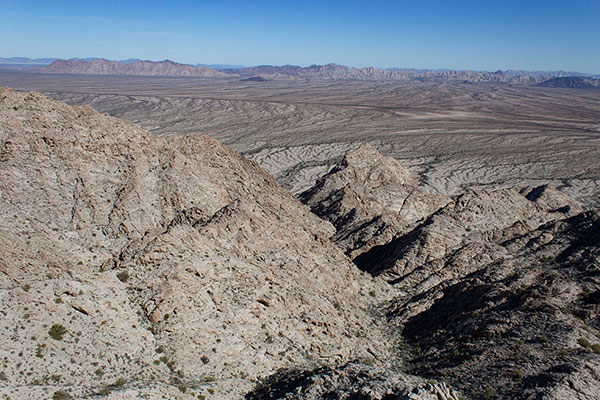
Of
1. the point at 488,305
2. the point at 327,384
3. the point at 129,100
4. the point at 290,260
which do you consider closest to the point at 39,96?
the point at 290,260

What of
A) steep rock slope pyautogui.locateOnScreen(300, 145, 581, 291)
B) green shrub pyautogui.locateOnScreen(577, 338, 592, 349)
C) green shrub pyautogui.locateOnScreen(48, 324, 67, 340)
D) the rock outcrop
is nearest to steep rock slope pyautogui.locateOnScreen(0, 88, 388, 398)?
green shrub pyautogui.locateOnScreen(48, 324, 67, 340)

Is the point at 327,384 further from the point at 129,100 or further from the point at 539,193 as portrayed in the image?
the point at 129,100

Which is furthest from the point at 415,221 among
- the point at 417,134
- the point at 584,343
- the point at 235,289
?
the point at 417,134

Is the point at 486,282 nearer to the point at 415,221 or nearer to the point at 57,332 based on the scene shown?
the point at 415,221

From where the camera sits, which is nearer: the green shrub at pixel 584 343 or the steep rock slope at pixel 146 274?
the steep rock slope at pixel 146 274

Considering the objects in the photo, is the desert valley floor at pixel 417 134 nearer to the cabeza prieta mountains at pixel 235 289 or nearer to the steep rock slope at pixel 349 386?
the cabeza prieta mountains at pixel 235 289

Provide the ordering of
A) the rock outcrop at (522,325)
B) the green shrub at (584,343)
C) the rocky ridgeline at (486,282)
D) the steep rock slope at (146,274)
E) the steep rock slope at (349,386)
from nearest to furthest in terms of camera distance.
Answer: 1. the steep rock slope at (349,386)
2. the steep rock slope at (146,274)
3. the rock outcrop at (522,325)
4. the rocky ridgeline at (486,282)
5. the green shrub at (584,343)

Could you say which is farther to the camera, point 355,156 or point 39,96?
point 355,156

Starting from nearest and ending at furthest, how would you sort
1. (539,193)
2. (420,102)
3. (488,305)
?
(488,305), (539,193), (420,102)

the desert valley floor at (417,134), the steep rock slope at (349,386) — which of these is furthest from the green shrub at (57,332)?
the desert valley floor at (417,134)
